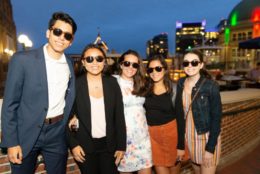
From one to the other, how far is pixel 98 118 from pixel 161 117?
902 mm

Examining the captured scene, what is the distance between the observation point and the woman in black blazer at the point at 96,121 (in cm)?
271

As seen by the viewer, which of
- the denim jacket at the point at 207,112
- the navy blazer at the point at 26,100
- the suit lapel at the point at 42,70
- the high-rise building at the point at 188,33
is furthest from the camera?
the high-rise building at the point at 188,33

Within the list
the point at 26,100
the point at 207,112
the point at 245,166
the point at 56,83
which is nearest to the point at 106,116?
the point at 56,83

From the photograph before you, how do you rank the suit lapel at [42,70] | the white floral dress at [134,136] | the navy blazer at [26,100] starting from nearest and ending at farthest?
the navy blazer at [26,100], the suit lapel at [42,70], the white floral dress at [134,136]

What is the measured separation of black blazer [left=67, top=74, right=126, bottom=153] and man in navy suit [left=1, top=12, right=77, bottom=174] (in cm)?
11

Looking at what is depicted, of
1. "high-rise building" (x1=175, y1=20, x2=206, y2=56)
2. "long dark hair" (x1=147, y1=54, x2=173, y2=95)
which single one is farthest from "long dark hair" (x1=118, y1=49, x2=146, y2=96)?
"high-rise building" (x1=175, y1=20, x2=206, y2=56)

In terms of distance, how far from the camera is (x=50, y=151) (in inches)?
103

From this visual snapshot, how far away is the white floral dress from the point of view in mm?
3127

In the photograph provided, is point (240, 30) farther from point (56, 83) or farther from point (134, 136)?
point (56, 83)

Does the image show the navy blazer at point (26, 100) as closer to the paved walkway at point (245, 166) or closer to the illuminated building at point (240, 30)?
the paved walkway at point (245, 166)

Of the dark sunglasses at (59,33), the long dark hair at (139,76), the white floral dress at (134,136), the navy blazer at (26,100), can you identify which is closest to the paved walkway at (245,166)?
the white floral dress at (134,136)

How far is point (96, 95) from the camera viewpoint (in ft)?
9.21

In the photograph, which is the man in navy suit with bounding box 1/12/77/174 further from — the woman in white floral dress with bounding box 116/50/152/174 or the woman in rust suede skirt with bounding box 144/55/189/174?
the woman in rust suede skirt with bounding box 144/55/189/174

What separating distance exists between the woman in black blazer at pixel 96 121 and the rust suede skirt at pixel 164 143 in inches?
21.1
